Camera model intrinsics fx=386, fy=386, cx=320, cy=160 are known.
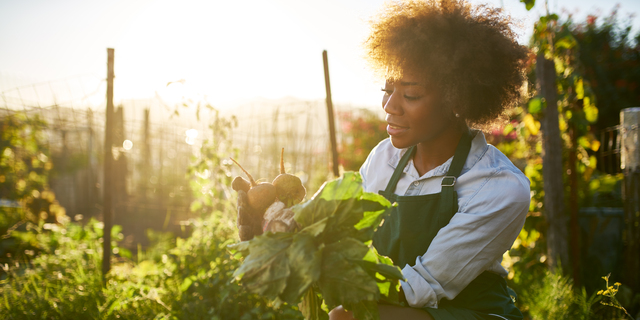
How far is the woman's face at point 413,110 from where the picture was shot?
1.53 m

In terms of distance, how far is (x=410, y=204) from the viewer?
5.23ft

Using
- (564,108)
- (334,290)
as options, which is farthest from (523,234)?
(334,290)

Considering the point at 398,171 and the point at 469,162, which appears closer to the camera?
the point at 469,162

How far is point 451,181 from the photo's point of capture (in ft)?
4.94

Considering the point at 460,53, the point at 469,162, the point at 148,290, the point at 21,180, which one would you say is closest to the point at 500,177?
the point at 469,162

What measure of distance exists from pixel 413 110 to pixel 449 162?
279mm

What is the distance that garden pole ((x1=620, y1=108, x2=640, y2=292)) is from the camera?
2764 mm

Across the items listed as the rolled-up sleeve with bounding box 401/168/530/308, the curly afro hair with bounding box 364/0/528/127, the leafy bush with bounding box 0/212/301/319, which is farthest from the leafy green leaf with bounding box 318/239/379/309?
the leafy bush with bounding box 0/212/301/319

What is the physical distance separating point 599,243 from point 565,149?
2.86ft

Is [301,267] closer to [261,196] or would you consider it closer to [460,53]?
[261,196]

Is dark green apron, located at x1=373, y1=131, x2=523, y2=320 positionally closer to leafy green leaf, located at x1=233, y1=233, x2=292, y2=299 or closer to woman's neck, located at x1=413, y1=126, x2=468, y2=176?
woman's neck, located at x1=413, y1=126, x2=468, y2=176

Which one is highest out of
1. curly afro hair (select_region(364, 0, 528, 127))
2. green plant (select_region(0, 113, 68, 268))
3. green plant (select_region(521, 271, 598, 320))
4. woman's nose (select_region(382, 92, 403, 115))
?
curly afro hair (select_region(364, 0, 528, 127))

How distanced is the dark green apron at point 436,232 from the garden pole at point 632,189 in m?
1.92

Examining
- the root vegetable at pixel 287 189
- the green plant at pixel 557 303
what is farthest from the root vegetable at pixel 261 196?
the green plant at pixel 557 303
